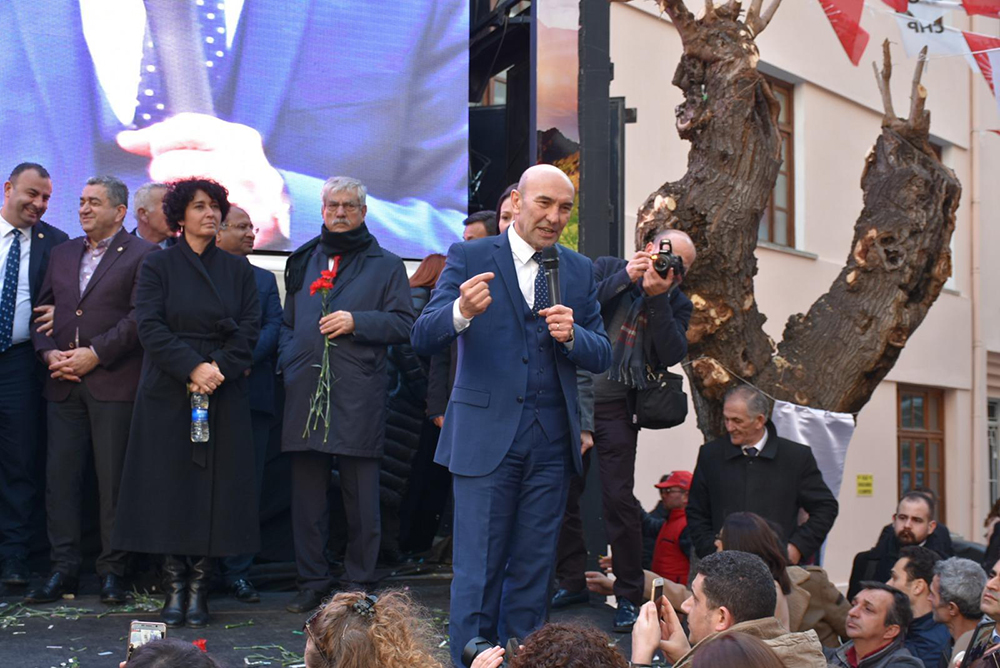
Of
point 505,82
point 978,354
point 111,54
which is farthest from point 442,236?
point 978,354

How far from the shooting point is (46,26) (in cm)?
700

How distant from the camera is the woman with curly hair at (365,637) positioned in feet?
8.99

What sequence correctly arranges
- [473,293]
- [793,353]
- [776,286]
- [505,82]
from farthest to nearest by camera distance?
[776,286], [505,82], [793,353], [473,293]

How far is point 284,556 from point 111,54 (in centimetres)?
314

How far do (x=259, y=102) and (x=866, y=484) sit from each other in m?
10.1

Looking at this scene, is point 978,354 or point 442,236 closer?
point 442,236

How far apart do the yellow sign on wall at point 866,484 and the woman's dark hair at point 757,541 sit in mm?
9848

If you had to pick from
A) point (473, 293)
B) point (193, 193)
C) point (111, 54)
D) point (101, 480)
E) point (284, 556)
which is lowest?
point (284, 556)

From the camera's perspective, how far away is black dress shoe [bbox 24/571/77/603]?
5.38m

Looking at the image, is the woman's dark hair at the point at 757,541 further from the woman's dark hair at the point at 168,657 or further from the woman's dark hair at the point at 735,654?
the woman's dark hair at the point at 168,657

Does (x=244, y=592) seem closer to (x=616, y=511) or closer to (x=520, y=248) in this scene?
(x=616, y=511)

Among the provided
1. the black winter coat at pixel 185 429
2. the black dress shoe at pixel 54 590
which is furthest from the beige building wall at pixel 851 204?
the black dress shoe at pixel 54 590

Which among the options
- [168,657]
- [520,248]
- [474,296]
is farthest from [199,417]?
[168,657]

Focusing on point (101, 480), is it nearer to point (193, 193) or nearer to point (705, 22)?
point (193, 193)
